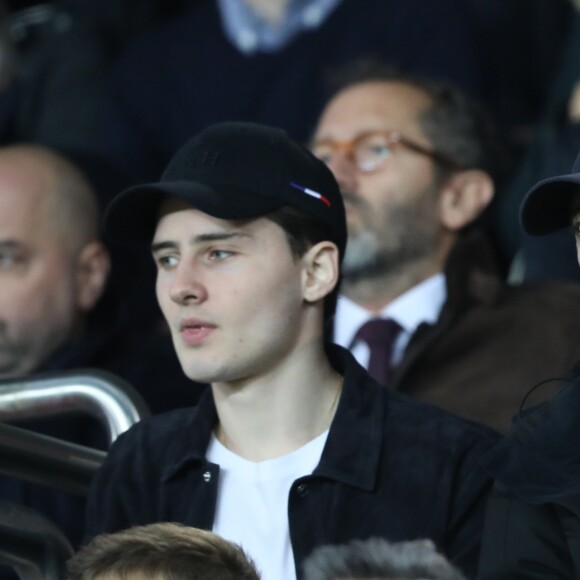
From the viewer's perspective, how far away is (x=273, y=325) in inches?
117

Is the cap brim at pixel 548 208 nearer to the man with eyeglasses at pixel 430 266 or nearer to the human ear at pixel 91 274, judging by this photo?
the man with eyeglasses at pixel 430 266

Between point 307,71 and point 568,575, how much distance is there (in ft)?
9.45

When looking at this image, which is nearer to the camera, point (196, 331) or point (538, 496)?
point (538, 496)

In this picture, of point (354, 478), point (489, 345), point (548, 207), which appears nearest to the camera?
point (548, 207)

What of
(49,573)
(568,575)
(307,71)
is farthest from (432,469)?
(307,71)

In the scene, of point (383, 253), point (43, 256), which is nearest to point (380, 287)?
point (383, 253)

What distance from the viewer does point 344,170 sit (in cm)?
427

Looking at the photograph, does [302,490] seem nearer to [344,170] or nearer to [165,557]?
[165,557]

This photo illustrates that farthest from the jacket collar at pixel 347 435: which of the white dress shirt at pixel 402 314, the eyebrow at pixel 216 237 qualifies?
the white dress shirt at pixel 402 314

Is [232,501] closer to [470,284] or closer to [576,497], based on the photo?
[576,497]

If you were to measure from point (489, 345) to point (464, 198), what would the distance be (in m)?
0.56

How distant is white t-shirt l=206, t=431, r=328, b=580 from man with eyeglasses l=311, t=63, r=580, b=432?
0.97m

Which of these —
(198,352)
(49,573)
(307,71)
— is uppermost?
(307,71)

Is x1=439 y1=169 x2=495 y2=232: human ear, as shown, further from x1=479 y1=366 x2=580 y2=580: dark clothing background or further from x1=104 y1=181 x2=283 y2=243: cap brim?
x1=479 y1=366 x2=580 y2=580: dark clothing background
